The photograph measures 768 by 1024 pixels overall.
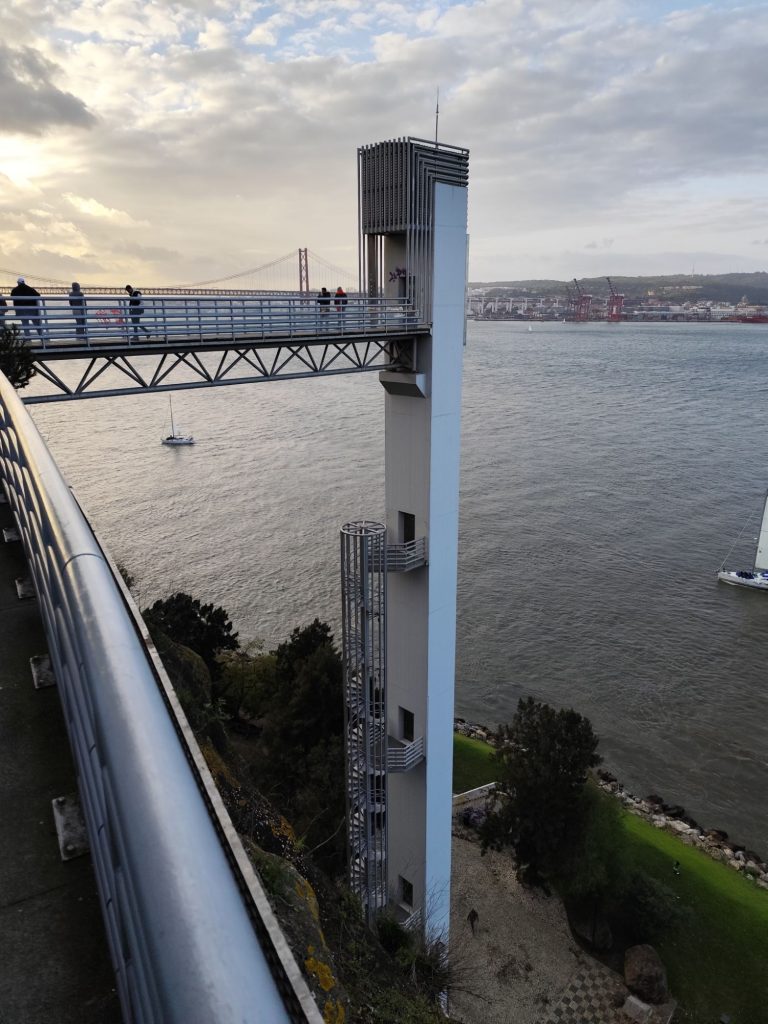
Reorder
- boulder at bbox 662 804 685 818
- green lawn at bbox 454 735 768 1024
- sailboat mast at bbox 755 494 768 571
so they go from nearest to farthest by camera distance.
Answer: green lawn at bbox 454 735 768 1024 → boulder at bbox 662 804 685 818 → sailboat mast at bbox 755 494 768 571

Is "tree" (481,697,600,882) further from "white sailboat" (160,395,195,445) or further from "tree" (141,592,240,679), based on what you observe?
"white sailboat" (160,395,195,445)

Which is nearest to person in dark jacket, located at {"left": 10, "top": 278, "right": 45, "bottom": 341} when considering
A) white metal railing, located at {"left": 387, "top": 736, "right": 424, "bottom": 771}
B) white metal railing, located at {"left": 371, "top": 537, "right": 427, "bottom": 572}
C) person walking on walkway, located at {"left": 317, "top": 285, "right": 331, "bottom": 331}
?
person walking on walkway, located at {"left": 317, "top": 285, "right": 331, "bottom": 331}

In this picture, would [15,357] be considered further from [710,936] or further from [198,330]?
[710,936]

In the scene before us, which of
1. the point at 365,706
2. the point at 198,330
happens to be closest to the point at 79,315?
the point at 198,330

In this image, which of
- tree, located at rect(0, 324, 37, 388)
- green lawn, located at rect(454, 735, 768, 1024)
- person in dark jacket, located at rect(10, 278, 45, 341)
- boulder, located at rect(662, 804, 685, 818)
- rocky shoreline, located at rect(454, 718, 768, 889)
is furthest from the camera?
boulder, located at rect(662, 804, 685, 818)

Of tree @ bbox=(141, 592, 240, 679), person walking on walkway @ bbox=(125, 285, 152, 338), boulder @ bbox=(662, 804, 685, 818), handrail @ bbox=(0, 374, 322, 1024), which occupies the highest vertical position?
person walking on walkway @ bbox=(125, 285, 152, 338)

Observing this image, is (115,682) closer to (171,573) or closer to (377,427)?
(171,573)
